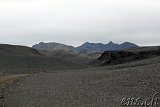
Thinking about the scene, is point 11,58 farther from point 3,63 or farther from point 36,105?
point 36,105

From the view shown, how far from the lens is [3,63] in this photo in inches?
3408

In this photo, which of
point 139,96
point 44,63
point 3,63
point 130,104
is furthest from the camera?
point 44,63

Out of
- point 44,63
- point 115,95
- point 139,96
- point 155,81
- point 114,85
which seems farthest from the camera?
point 44,63

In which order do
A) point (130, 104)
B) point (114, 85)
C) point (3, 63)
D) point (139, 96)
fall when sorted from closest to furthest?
point (130, 104)
point (139, 96)
point (114, 85)
point (3, 63)

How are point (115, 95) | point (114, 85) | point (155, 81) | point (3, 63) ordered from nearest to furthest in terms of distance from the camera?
1. point (115, 95)
2. point (155, 81)
3. point (114, 85)
4. point (3, 63)

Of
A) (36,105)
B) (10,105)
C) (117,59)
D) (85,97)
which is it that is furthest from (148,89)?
(117,59)

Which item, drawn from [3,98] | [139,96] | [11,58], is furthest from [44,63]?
[139,96]

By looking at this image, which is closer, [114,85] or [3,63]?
[114,85]

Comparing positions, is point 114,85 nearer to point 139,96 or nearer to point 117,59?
point 139,96

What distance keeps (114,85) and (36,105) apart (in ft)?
28.5

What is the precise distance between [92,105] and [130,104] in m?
2.42

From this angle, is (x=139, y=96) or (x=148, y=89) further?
(x=148, y=89)

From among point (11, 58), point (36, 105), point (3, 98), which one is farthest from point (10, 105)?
point (11, 58)

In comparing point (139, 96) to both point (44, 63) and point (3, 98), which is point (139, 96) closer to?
point (3, 98)
